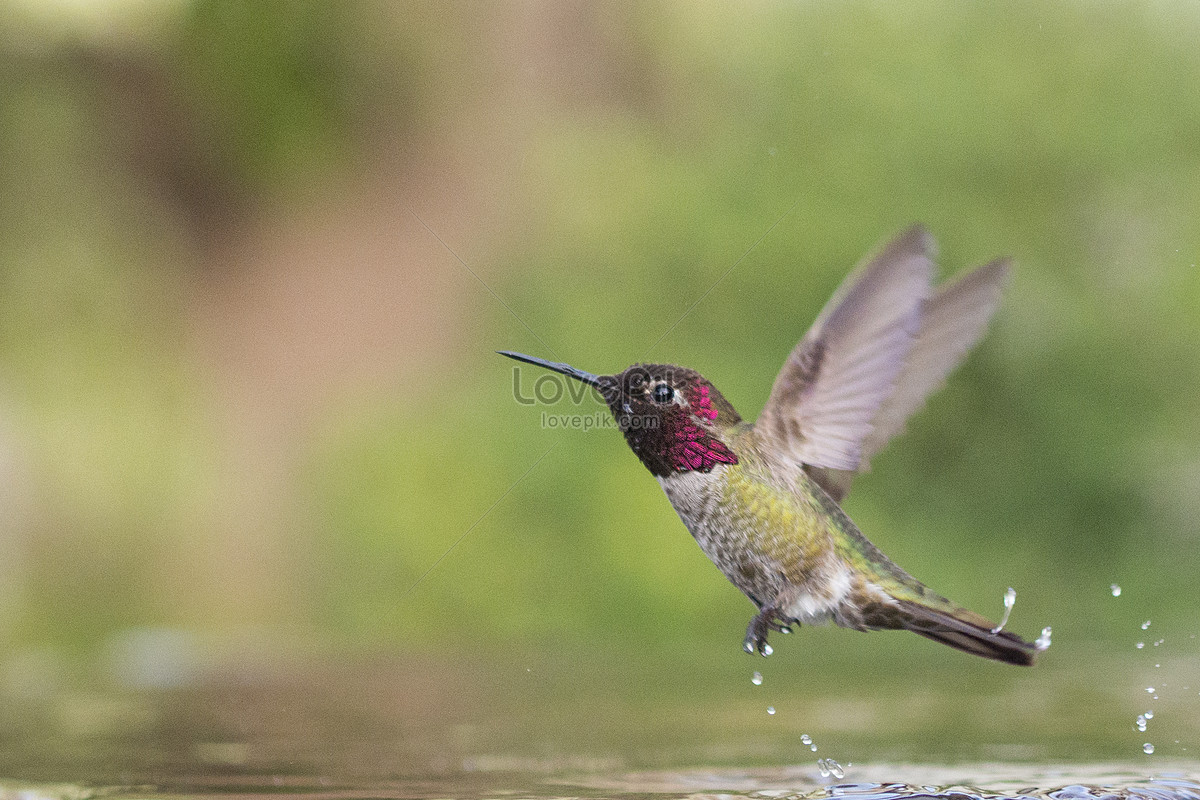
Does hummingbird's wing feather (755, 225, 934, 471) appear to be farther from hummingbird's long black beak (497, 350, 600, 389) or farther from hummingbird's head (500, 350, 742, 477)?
hummingbird's long black beak (497, 350, 600, 389)

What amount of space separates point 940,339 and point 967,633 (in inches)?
32.8

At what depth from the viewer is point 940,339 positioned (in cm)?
351

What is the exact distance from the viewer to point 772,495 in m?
3.39

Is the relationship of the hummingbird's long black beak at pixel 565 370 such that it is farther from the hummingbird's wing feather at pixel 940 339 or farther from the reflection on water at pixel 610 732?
the reflection on water at pixel 610 732

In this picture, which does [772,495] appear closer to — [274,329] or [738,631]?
[738,631]

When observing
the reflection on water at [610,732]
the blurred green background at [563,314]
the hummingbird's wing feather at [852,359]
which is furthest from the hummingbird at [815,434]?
the blurred green background at [563,314]

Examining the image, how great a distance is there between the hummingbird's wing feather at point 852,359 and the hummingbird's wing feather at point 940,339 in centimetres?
9

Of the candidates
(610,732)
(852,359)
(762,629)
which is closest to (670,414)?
(852,359)

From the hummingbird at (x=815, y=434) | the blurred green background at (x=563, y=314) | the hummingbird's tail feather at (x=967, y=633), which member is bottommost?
the hummingbird's tail feather at (x=967, y=633)

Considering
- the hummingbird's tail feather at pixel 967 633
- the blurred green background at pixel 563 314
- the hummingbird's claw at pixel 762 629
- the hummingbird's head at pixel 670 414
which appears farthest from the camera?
the blurred green background at pixel 563 314

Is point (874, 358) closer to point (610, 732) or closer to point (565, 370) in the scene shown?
point (565, 370)

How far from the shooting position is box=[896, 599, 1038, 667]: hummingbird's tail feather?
304 centimetres

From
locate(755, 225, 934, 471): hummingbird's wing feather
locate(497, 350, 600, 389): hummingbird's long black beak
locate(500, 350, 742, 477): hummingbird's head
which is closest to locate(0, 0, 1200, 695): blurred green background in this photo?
locate(755, 225, 934, 471): hummingbird's wing feather

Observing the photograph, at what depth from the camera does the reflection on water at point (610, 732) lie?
3297 millimetres
